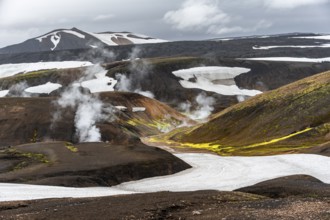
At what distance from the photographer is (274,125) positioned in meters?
96.0

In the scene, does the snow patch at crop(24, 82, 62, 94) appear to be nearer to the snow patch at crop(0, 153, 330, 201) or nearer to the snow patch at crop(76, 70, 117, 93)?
the snow patch at crop(76, 70, 117, 93)

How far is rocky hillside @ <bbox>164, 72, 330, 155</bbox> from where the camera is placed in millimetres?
83312

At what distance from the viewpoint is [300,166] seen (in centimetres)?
5816

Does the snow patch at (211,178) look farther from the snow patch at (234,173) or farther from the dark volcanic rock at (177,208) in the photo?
the dark volcanic rock at (177,208)

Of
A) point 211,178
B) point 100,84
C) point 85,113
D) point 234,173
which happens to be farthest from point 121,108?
point 211,178

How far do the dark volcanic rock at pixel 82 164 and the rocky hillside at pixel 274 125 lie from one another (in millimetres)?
21740

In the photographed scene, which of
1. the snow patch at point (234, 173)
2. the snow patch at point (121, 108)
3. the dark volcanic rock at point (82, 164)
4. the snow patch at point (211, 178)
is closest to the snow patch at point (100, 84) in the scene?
the snow patch at point (121, 108)

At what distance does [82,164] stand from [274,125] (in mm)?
48744

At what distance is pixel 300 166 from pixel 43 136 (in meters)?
57.3

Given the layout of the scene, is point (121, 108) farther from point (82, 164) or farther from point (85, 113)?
point (82, 164)

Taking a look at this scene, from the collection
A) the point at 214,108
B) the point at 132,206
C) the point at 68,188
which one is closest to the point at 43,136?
the point at 68,188

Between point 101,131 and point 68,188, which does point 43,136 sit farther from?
point 68,188

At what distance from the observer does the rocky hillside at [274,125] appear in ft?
273

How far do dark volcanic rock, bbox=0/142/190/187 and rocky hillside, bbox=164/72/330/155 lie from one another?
71.3ft
